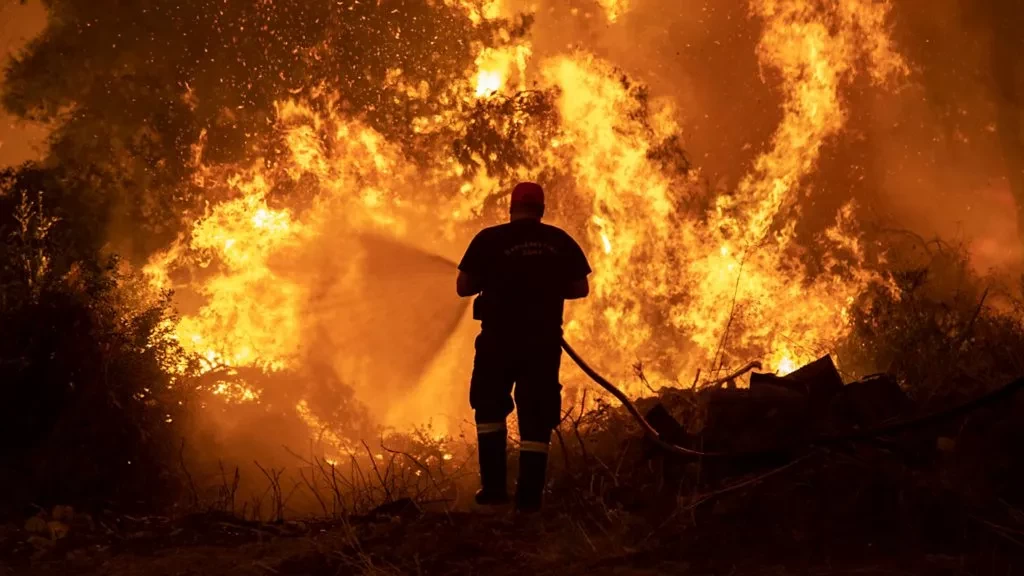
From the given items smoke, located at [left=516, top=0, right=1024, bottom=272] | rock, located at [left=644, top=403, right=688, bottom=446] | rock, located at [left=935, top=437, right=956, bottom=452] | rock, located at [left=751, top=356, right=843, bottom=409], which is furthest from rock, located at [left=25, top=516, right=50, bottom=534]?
smoke, located at [left=516, top=0, right=1024, bottom=272]

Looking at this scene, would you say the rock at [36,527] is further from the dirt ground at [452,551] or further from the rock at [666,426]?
the rock at [666,426]

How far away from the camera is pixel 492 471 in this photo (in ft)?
15.6

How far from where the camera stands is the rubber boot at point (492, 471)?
4.76 metres

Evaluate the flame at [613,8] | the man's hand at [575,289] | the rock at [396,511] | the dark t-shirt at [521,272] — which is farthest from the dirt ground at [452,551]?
the flame at [613,8]

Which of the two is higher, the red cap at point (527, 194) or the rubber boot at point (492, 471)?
the red cap at point (527, 194)

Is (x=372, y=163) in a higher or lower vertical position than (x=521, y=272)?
higher

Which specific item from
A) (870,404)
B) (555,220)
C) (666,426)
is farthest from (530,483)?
(555,220)

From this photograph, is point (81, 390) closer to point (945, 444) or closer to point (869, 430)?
point (869, 430)

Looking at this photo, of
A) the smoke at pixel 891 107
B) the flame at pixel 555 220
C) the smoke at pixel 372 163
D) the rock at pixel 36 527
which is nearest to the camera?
the rock at pixel 36 527

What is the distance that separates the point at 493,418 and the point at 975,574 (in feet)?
8.51

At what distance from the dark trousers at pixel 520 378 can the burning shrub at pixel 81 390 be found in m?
4.04

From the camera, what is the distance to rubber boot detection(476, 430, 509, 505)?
4762mm

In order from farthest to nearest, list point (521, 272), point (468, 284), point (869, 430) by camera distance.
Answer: point (468, 284)
point (521, 272)
point (869, 430)

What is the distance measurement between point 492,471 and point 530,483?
9.5 inches
